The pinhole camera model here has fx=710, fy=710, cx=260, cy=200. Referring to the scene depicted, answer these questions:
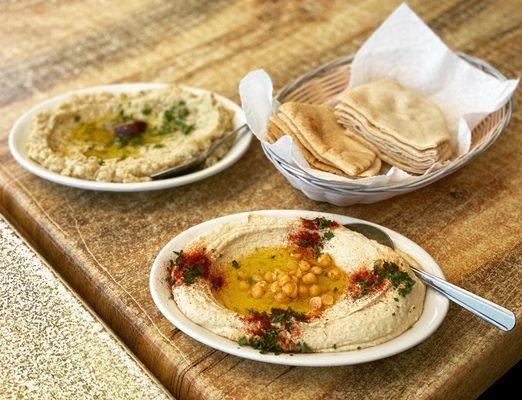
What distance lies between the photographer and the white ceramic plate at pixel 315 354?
154 centimetres

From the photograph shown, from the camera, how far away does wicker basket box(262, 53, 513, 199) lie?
1.96 metres

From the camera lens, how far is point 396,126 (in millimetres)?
2174

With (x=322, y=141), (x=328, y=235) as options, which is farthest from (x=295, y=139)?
(x=328, y=235)

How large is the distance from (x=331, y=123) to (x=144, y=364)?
0.96m

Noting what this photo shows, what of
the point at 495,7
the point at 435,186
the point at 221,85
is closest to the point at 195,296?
the point at 435,186

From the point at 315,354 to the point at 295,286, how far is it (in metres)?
0.19

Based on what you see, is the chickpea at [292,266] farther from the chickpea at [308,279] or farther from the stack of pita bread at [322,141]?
the stack of pita bread at [322,141]

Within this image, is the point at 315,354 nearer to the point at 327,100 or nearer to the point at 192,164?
the point at 192,164

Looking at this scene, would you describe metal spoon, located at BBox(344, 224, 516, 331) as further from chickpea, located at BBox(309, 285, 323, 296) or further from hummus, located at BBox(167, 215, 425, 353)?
chickpea, located at BBox(309, 285, 323, 296)

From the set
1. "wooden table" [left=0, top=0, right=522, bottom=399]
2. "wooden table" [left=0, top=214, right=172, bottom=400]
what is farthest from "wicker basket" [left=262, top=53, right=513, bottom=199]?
"wooden table" [left=0, top=214, right=172, bottom=400]

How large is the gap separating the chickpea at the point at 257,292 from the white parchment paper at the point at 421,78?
635 millimetres

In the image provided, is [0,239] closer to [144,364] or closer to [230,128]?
[144,364]

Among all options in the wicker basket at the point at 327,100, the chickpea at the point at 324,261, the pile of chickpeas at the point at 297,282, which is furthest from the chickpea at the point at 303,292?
the wicker basket at the point at 327,100

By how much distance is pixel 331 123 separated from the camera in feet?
7.38
